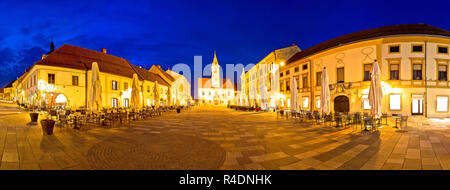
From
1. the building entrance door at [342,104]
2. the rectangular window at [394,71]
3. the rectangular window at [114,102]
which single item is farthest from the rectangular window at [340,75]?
the rectangular window at [114,102]

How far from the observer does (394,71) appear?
1644 cm

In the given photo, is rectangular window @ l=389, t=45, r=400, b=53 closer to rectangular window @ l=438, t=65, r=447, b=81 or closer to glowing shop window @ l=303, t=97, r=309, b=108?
rectangular window @ l=438, t=65, r=447, b=81

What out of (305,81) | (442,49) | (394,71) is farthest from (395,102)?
(305,81)

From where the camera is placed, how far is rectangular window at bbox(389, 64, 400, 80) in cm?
1634

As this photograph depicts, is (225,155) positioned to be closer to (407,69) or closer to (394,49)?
(407,69)

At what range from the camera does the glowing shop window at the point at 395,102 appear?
16125 millimetres

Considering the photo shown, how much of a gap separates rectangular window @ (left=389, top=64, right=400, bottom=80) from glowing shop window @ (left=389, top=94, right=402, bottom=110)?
1720mm

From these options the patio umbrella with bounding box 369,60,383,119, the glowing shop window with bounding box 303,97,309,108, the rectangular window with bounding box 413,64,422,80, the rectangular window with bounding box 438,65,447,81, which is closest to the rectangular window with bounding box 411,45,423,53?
the rectangular window with bounding box 413,64,422,80

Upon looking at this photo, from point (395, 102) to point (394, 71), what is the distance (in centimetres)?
295

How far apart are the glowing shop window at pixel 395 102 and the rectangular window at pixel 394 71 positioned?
1.72m

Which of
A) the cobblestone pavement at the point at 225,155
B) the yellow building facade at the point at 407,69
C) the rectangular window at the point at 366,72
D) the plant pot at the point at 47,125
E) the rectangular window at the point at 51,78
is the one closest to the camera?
the cobblestone pavement at the point at 225,155

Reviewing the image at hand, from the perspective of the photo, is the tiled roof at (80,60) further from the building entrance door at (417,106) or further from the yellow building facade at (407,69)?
the building entrance door at (417,106)
